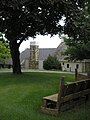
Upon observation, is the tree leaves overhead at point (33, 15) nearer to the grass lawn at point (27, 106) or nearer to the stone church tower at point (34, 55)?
the grass lawn at point (27, 106)

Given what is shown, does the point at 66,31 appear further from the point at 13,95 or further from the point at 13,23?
the point at 13,95

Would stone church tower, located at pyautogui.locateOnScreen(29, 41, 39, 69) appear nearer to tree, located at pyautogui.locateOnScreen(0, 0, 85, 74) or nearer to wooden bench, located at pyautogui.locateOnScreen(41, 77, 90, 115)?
tree, located at pyautogui.locateOnScreen(0, 0, 85, 74)

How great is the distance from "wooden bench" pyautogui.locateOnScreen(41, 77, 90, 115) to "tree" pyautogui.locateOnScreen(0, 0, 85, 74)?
321 inches

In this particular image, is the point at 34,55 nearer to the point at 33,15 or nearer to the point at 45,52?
the point at 45,52

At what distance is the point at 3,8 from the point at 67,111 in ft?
Answer: 33.8

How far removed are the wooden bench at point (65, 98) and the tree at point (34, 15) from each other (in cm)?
815

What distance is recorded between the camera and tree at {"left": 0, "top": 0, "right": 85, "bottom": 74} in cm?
1891

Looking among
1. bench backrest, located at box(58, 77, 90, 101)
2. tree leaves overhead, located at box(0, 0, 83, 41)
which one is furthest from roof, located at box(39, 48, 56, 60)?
bench backrest, located at box(58, 77, 90, 101)

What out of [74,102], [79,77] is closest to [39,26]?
[79,77]

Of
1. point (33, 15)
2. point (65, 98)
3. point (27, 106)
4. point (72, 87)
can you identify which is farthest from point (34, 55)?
point (65, 98)

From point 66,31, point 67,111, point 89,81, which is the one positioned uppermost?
point 66,31

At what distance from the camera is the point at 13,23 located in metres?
20.6

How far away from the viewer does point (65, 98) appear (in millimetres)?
→ 10188

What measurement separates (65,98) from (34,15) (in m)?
10.1
